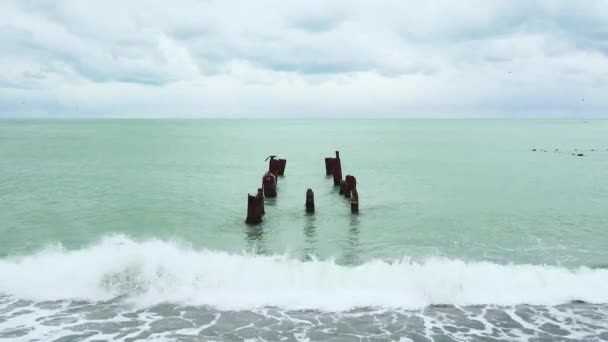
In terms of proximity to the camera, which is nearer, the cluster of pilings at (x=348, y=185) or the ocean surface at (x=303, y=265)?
the ocean surface at (x=303, y=265)

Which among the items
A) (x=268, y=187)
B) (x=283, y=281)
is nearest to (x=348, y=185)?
(x=268, y=187)

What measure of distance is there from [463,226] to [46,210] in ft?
71.0

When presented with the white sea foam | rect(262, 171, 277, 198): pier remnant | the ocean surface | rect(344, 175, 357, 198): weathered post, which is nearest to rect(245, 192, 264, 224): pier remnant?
the ocean surface

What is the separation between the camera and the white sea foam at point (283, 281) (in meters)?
13.5

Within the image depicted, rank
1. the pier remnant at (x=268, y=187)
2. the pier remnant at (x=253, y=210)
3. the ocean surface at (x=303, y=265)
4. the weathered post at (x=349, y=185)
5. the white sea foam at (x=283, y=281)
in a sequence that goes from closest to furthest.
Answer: the ocean surface at (x=303, y=265)
the white sea foam at (x=283, y=281)
the pier remnant at (x=253, y=210)
the weathered post at (x=349, y=185)
the pier remnant at (x=268, y=187)

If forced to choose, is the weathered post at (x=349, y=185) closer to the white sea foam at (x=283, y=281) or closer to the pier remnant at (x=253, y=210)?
the pier remnant at (x=253, y=210)

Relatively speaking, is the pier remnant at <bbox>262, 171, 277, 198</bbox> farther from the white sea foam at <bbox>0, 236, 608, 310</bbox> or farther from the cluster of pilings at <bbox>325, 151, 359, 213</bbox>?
the white sea foam at <bbox>0, 236, 608, 310</bbox>

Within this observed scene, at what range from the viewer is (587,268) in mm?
16391

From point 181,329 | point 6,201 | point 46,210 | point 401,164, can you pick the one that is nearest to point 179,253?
point 181,329

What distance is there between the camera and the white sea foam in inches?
532

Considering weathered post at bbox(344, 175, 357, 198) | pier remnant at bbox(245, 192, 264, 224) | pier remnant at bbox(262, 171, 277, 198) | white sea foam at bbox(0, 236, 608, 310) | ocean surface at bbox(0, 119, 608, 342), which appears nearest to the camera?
ocean surface at bbox(0, 119, 608, 342)

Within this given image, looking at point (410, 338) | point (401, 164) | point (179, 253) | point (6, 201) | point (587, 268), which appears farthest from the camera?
point (401, 164)

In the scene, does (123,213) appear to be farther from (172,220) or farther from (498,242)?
(498,242)

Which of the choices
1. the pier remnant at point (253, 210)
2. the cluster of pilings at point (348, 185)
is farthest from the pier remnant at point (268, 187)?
the pier remnant at point (253, 210)
